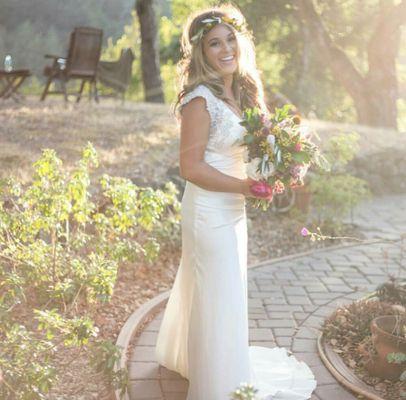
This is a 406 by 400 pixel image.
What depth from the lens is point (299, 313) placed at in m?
5.23

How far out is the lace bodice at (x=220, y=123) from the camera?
327 cm

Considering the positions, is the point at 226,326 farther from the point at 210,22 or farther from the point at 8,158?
the point at 8,158

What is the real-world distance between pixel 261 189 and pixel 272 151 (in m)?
0.21

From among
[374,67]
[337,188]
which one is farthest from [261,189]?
[374,67]

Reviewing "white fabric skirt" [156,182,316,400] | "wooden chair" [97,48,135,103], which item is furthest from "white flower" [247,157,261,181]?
"wooden chair" [97,48,135,103]

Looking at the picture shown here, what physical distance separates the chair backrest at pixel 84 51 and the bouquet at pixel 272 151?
27.7 feet

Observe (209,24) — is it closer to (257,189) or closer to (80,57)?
(257,189)

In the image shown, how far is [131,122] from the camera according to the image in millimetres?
11039

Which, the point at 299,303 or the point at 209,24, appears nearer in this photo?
the point at 209,24

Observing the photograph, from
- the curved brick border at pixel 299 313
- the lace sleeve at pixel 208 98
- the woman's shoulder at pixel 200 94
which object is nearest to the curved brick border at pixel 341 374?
the curved brick border at pixel 299 313

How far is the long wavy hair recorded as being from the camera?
3389 mm

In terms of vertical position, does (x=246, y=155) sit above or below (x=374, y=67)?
below

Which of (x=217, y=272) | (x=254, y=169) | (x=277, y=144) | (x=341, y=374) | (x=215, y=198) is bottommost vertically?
(x=341, y=374)

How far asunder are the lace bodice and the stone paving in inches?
62.1
